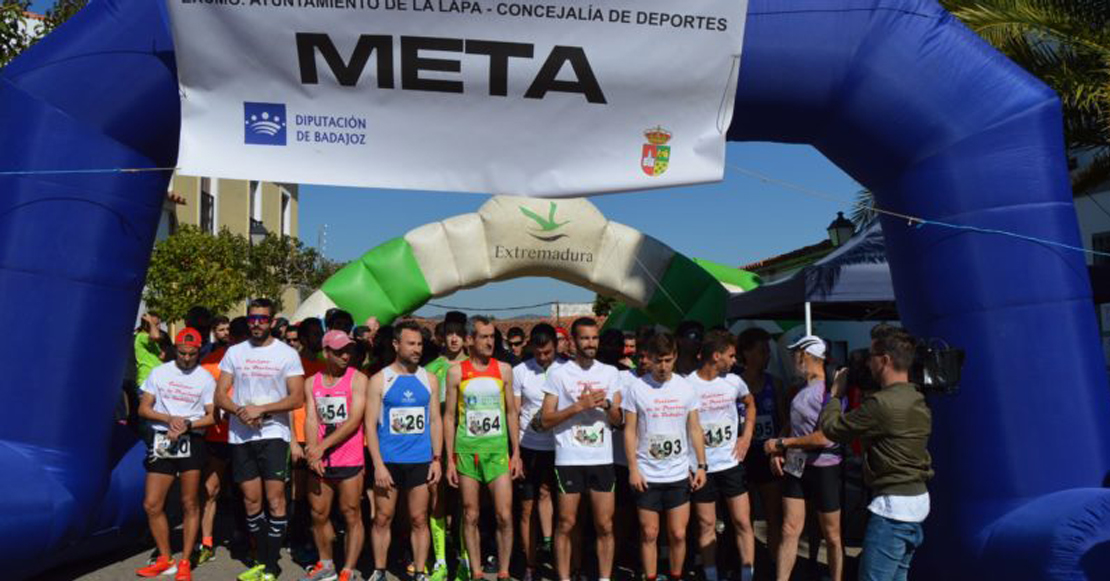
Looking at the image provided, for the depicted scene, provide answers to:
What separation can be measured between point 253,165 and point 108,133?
32.7 inches

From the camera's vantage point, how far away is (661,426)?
532 cm

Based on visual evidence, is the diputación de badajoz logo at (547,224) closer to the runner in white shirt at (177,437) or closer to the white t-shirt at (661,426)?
the runner in white shirt at (177,437)

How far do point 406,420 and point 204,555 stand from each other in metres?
1.91

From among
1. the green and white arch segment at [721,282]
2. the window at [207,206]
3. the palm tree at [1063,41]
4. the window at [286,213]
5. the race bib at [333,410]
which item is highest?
the window at [286,213]

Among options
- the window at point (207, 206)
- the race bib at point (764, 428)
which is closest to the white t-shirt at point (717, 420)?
the race bib at point (764, 428)

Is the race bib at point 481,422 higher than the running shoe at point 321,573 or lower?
higher

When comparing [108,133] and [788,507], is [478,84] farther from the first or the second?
[788,507]

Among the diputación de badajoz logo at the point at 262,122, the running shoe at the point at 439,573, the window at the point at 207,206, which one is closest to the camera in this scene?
the diputación de badajoz logo at the point at 262,122

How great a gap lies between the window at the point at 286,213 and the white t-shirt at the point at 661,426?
32.1 meters

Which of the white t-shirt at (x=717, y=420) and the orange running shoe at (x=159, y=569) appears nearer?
the white t-shirt at (x=717, y=420)

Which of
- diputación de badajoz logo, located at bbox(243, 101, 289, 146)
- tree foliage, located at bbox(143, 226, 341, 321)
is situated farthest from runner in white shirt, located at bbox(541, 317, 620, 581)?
tree foliage, located at bbox(143, 226, 341, 321)

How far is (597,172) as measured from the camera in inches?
214

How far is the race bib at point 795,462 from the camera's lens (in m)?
5.40

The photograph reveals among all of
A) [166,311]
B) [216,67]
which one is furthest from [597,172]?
[166,311]
